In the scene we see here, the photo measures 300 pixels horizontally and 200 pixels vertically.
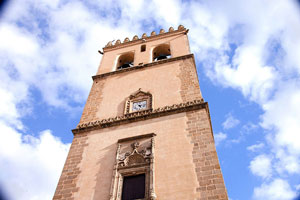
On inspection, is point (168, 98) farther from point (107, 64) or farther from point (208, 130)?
point (107, 64)

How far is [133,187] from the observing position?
9016 millimetres

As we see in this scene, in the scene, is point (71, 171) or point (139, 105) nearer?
point (71, 171)

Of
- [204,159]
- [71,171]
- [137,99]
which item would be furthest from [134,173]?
[137,99]

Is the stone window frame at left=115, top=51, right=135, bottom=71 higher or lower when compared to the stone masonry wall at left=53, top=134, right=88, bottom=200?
higher

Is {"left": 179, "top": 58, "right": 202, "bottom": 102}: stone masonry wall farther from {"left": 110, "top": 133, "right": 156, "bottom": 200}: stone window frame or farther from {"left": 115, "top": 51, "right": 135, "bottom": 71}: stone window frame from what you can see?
{"left": 115, "top": 51, "right": 135, "bottom": 71}: stone window frame

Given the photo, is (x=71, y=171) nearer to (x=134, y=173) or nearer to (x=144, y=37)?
(x=134, y=173)

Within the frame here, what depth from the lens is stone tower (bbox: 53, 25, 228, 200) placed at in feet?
28.6

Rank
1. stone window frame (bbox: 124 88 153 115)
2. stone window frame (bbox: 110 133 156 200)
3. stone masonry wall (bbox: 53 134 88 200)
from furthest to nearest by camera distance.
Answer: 1. stone window frame (bbox: 124 88 153 115)
2. stone masonry wall (bbox: 53 134 88 200)
3. stone window frame (bbox: 110 133 156 200)

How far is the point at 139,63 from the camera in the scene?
51.3 feet

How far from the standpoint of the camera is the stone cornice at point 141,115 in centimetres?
1120

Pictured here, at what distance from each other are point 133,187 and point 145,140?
1905mm

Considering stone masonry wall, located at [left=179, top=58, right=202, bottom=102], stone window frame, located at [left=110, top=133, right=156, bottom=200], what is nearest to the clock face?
stone masonry wall, located at [left=179, top=58, right=202, bottom=102]

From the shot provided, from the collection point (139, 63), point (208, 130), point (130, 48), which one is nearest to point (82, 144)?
point (208, 130)

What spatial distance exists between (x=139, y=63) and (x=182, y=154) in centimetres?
744
